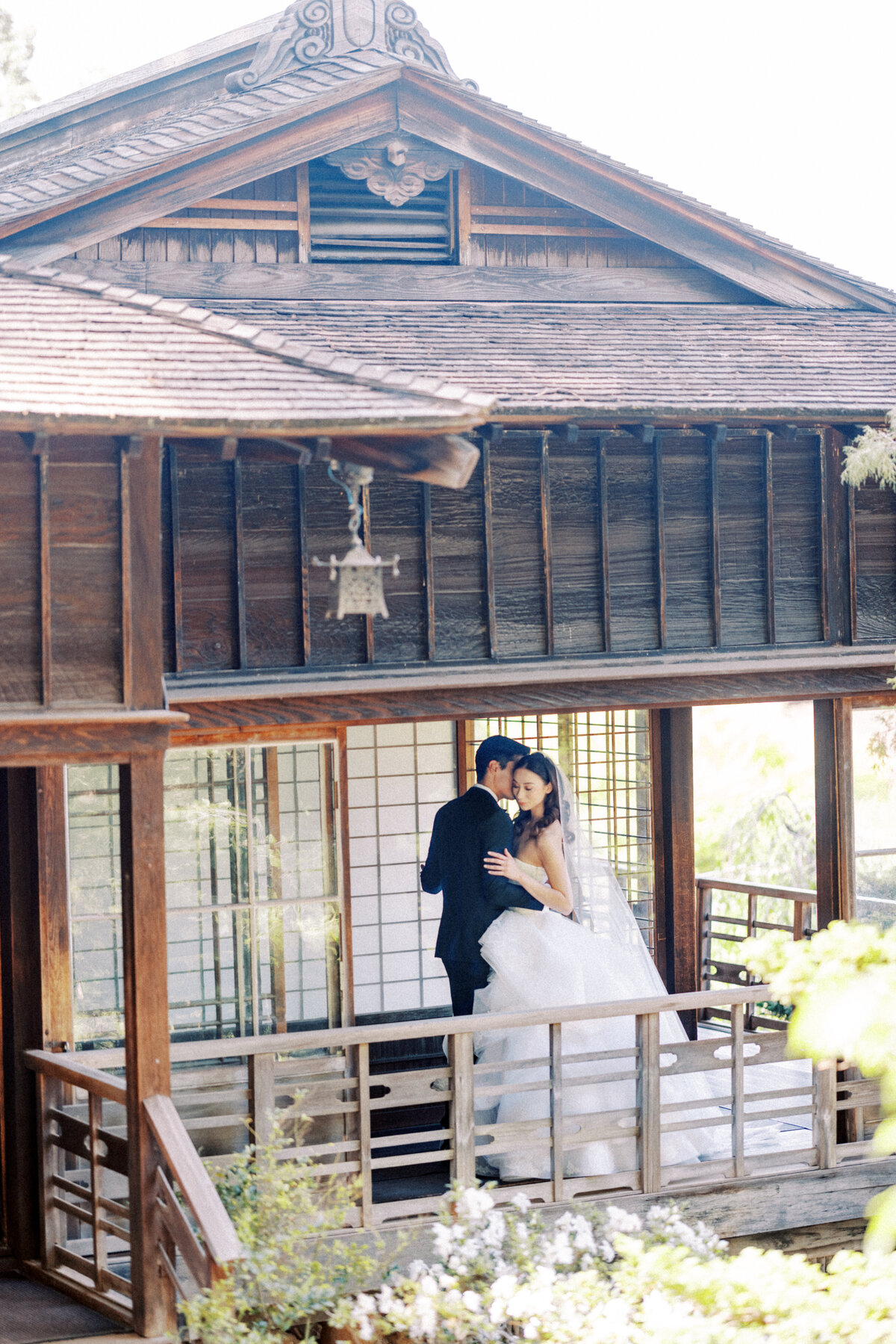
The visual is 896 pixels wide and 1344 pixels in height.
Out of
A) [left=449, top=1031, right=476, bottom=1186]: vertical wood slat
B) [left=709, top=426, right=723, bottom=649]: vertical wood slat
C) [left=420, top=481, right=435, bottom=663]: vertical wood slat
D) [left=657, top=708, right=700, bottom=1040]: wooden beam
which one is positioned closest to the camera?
[left=449, top=1031, right=476, bottom=1186]: vertical wood slat

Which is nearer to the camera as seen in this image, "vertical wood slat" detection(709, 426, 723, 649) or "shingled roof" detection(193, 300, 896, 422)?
"shingled roof" detection(193, 300, 896, 422)

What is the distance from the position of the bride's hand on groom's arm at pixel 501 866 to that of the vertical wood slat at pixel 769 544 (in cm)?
183

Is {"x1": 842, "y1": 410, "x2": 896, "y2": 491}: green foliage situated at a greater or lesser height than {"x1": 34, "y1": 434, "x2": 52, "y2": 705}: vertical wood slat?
greater

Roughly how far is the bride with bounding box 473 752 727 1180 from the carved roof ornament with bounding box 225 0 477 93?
4.52m

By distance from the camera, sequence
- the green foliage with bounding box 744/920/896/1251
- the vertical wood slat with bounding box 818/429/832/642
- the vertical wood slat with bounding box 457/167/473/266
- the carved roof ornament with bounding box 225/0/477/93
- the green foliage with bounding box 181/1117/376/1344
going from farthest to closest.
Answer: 1. the carved roof ornament with bounding box 225/0/477/93
2. the vertical wood slat with bounding box 457/167/473/266
3. the vertical wood slat with bounding box 818/429/832/642
4. the green foliage with bounding box 181/1117/376/1344
5. the green foliage with bounding box 744/920/896/1251

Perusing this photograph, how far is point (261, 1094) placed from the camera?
6.02 m

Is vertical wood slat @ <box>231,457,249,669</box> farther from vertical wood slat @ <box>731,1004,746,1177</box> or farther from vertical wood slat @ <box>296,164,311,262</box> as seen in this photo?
vertical wood slat @ <box>731,1004,746,1177</box>

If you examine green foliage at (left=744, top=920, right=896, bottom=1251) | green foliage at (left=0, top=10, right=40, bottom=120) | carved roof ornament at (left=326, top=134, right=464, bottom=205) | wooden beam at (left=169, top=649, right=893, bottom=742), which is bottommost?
green foliage at (left=744, top=920, right=896, bottom=1251)

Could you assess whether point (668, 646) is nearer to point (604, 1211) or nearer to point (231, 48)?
point (604, 1211)

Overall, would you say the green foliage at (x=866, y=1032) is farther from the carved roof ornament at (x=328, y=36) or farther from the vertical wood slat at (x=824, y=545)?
the carved roof ornament at (x=328, y=36)

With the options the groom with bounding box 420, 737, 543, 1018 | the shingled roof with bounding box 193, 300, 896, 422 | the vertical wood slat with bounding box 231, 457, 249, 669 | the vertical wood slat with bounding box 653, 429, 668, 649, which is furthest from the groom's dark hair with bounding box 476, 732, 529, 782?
the shingled roof with bounding box 193, 300, 896, 422

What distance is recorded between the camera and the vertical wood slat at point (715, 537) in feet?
23.6

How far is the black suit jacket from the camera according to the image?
24.3ft

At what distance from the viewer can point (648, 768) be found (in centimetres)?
957
